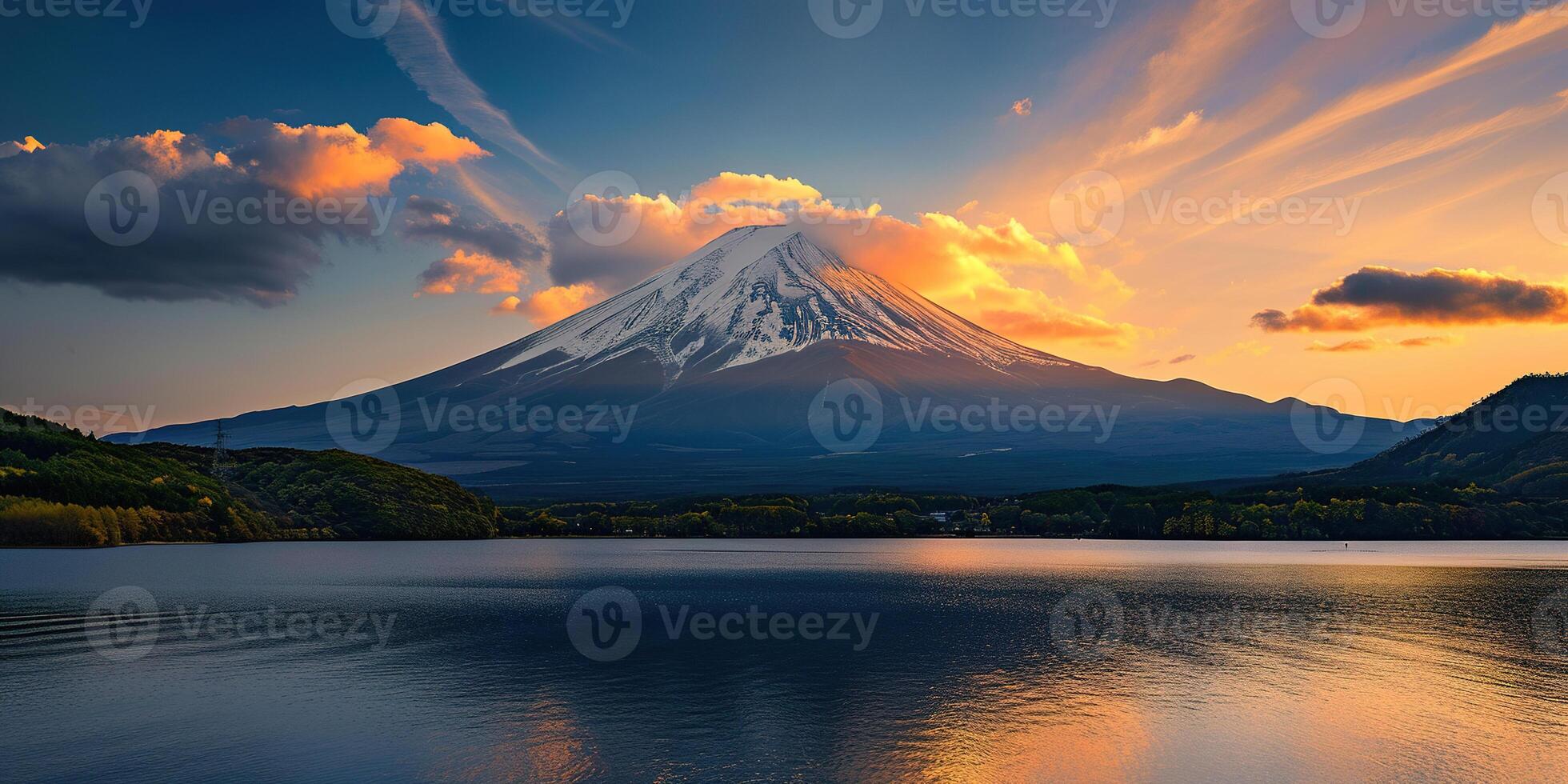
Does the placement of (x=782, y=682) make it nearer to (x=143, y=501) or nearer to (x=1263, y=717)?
(x=1263, y=717)

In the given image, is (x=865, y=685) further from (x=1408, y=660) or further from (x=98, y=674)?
(x=98, y=674)

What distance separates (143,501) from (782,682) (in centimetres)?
15009

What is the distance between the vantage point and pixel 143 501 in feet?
508

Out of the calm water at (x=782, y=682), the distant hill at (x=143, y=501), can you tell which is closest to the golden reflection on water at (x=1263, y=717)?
the calm water at (x=782, y=682)

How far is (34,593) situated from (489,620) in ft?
132

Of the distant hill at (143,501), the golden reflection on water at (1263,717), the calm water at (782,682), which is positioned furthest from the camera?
the distant hill at (143,501)

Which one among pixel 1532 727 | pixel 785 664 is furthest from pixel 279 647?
pixel 1532 727

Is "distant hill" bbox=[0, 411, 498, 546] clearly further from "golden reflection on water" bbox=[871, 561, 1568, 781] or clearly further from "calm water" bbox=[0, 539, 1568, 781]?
"golden reflection on water" bbox=[871, 561, 1568, 781]

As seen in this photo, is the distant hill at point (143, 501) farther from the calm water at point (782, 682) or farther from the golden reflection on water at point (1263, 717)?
the golden reflection on water at point (1263, 717)

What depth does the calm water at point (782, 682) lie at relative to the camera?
30219mm

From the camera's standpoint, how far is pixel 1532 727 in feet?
113

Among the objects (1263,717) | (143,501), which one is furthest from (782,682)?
(143,501)

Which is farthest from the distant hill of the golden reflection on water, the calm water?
the golden reflection on water

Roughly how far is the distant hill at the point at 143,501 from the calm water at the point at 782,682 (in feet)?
195
